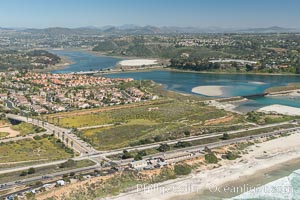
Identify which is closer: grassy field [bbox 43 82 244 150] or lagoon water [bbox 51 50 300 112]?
grassy field [bbox 43 82 244 150]

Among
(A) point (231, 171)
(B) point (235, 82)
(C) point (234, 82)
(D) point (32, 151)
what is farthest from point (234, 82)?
(D) point (32, 151)

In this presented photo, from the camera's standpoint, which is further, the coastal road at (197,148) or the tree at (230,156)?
the tree at (230,156)

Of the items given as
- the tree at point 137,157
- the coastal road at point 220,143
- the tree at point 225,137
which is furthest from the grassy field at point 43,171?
the tree at point 225,137

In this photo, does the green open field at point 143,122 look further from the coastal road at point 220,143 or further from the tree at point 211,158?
the tree at point 211,158

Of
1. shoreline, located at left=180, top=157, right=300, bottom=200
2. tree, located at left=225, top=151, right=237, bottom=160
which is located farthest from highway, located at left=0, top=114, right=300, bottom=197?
shoreline, located at left=180, top=157, right=300, bottom=200

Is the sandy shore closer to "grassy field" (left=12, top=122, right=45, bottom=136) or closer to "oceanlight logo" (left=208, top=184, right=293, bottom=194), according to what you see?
"oceanlight logo" (left=208, top=184, right=293, bottom=194)

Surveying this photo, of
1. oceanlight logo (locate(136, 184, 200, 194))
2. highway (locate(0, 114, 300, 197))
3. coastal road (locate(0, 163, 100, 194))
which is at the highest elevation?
coastal road (locate(0, 163, 100, 194))

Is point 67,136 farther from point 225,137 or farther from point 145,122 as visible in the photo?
point 225,137
